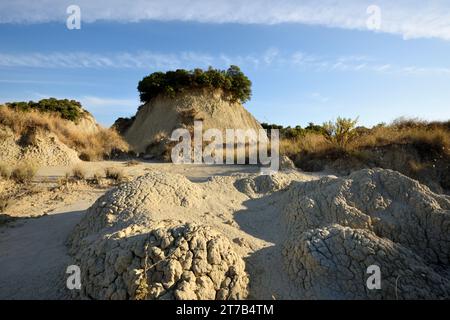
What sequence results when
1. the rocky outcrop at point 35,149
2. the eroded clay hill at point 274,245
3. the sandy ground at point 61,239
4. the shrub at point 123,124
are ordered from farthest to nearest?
the shrub at point 123,124 < the rocky outcrop at point 35,149 < the sandy ground at point 61,239 < the eroded clay hill at point 274,245

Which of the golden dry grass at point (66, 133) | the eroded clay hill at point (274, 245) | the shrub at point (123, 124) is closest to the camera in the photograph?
the eroded clay hill at point (274, 245)

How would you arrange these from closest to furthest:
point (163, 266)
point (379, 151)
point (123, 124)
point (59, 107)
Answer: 1. point (163, 266)
2. point (379, 151)
3. point (59, 107)
4. point (123, 124)

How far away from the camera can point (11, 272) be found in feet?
14.9

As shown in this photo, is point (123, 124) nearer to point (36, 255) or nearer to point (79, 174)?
point (79, 174)

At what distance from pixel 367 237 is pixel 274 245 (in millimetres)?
1157

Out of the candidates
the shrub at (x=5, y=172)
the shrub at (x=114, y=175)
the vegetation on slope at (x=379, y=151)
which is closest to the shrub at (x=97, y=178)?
the shrub at (x=114, y=175)

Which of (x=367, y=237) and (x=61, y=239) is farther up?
(x=367, y=237)

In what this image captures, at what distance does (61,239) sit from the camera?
5.60 metres

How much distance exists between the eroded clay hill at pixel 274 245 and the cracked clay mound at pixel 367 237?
0.04 feet

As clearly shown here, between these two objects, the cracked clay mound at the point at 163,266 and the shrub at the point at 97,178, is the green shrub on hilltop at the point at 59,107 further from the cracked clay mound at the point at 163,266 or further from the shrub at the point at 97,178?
the cracked clay mound at the point at 163,266

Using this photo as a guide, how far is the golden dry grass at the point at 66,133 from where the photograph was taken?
1055 cm

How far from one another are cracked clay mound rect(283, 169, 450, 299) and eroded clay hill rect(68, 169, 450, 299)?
1 cm

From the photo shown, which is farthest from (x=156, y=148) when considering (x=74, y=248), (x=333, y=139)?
(x=74, y=248)

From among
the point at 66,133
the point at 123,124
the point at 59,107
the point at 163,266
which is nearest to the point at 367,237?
the point at 163,266
